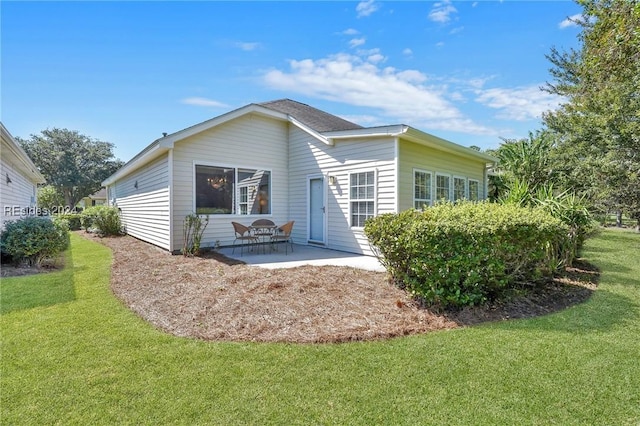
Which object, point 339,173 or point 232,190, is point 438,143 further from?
point 232,190

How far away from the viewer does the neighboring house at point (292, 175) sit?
814 centimetres

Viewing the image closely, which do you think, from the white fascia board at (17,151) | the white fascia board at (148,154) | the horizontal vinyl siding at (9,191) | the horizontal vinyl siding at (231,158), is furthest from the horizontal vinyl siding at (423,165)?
the horizontal vinyl siding at (9,191)

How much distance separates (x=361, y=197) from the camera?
8484 mm

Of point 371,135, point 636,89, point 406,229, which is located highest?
point 636,89

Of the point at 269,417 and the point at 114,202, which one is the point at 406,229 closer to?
the point at 269,417

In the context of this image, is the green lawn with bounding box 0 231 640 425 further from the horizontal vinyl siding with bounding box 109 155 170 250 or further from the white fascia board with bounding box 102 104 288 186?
the horizontal vinyl siding with bounding box 109 155 170 250

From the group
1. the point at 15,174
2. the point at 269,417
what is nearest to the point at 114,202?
the point at 15,174

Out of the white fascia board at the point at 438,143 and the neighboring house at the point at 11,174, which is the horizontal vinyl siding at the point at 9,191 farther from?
the white fascia board at the point at 438,143

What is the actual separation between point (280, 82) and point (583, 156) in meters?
13.8

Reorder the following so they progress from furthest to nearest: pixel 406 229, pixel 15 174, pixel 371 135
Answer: pixel 15 174 → pixel 371 135 → pixel 406 229

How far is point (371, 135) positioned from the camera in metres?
7.88

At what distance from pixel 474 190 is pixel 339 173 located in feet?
19.5

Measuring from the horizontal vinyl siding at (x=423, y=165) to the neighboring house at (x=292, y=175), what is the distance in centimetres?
3

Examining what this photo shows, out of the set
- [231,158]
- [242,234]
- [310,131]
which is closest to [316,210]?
[310,131]
